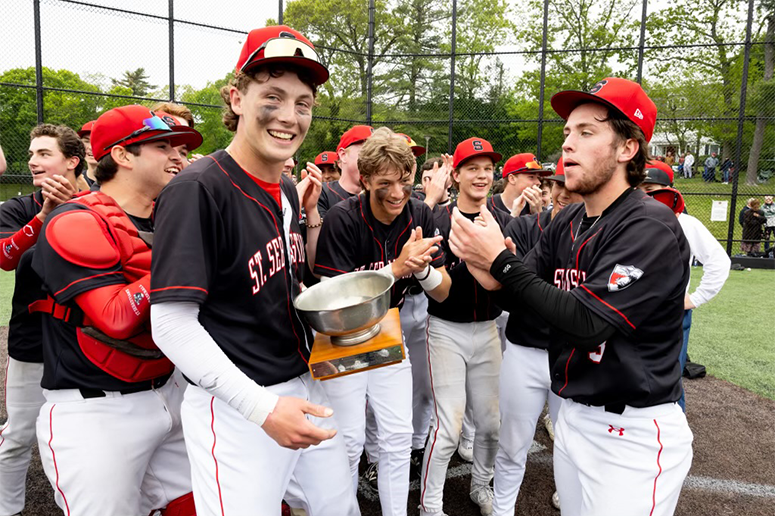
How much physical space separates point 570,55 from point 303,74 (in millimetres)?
18538

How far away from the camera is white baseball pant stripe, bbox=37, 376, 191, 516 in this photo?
6.75ft

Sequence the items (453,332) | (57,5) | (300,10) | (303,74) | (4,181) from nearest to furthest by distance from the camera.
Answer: (303,74)
(453,332)
(57,5)
(4,181)
(300,10)

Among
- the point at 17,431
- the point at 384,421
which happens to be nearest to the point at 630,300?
the point at 384,421

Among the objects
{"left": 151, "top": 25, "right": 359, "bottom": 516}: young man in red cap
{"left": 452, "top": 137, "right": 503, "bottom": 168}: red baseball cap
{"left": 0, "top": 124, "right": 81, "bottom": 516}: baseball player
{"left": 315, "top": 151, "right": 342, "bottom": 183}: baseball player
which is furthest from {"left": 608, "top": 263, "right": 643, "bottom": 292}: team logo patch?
{"left": 315, "top": 151, "right": 342, "bottom": 183}: baseball player

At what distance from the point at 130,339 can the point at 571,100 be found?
2.19 meters

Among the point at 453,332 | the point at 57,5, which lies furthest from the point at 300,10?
the point at 453,332

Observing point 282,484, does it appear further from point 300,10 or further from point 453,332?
point 300,10

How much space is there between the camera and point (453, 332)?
134 inches

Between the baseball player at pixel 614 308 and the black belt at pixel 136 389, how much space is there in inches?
61.3

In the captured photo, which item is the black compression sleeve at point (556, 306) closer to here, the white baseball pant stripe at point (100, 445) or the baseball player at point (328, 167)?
the white baseball pant stripe at point (100, 445)

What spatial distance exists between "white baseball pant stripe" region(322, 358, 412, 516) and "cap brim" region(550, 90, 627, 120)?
5.70 feet

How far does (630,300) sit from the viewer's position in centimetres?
183

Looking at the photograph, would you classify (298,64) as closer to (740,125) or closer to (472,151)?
(472,151)

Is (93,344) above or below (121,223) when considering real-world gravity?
below
